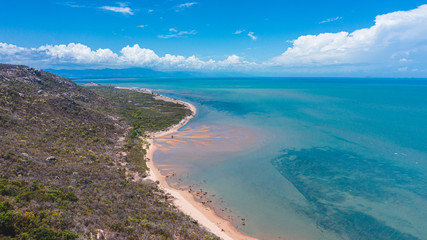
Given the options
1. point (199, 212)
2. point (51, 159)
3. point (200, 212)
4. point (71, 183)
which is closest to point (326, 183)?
point (200, 212)

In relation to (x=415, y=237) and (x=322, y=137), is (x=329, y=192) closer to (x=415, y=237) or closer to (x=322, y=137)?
(x=415, y=237)

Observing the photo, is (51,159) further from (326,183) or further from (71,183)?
(326,183)

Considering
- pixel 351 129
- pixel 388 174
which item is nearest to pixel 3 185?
pixel 388 174

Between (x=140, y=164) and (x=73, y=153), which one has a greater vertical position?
(x=73, y=153)

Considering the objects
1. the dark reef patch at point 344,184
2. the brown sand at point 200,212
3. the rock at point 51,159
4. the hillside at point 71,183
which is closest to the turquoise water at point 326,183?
the dark reef patch at point 344,184

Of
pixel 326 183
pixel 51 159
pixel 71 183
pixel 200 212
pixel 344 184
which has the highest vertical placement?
pixel 51 159

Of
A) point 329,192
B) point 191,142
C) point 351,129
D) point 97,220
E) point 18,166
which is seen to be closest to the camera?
point 97,220

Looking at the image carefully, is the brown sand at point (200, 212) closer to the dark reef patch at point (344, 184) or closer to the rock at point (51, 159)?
the dark reef patch at point (344, 184)

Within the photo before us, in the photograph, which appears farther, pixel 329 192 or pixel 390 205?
pixel 329 192
